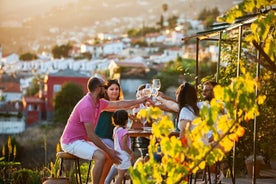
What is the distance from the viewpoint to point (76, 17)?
15062 cm

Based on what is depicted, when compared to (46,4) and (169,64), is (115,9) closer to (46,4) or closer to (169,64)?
(46,4)

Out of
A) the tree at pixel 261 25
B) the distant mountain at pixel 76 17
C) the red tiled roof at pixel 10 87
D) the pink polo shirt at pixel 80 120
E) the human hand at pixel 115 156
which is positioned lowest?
the red tiled roof at pixel 10 87

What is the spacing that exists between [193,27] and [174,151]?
367 ft

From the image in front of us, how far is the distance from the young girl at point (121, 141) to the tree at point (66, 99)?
44634 millimetres

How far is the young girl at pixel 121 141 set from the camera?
5297 millimetres

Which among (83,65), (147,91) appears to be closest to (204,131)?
(147,91)

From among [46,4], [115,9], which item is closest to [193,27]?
[115,9]

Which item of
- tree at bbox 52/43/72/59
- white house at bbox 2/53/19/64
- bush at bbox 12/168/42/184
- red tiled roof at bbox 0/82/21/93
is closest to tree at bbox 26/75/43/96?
red tiled roof at bbox 0/82/21/93

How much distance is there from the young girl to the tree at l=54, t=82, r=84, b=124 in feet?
146

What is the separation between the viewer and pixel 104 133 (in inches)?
229

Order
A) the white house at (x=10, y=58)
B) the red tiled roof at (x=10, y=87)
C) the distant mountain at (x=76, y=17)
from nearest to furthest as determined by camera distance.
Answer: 1. the red tiled roof at (x=10, y=87)
2. the white house at (x=10, y=58)
3. the distant mountain at (x=76, y=17)

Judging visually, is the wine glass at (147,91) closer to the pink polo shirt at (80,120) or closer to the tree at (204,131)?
the pink polo shirt at (80,120)

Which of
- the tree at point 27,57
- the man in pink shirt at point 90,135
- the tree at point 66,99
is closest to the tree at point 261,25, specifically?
the man in pink shirt at point 90,135

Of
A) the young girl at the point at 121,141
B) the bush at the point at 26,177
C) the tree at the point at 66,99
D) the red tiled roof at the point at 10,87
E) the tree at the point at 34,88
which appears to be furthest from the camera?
the red tiled roof at the point at 10,87
